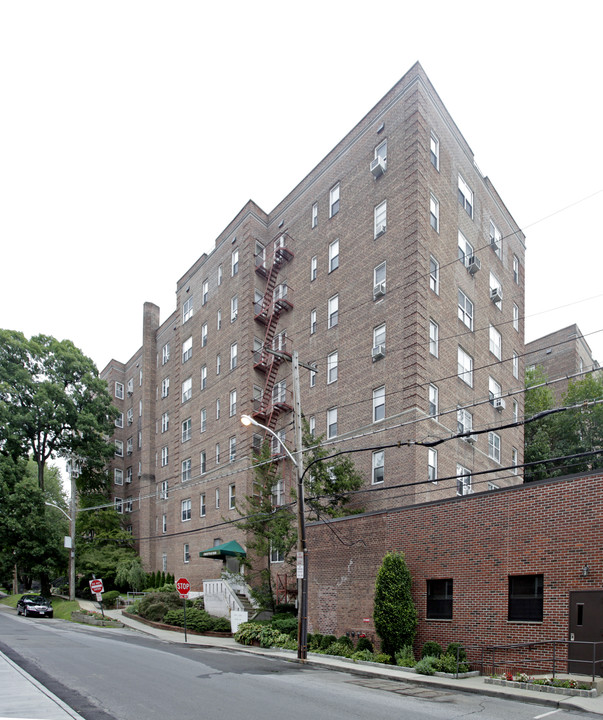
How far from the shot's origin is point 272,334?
3634 centimetres

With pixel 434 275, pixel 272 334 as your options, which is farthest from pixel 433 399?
pixel 272 334

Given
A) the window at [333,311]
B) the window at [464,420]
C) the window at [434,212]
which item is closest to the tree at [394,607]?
the window at [464,420]

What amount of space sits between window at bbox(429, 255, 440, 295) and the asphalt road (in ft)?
54.4

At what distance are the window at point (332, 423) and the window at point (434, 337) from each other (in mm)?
5698

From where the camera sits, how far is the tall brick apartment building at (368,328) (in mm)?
26906

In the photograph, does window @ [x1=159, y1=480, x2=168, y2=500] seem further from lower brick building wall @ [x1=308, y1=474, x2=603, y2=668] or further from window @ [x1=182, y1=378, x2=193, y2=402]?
lower brick building wall @ [x1=308, y1=474, x2=603, y2=668]

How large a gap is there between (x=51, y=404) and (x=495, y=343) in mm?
33890

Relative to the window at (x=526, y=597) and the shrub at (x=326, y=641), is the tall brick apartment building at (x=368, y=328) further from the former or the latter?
the shrub at (x=326, y=641)

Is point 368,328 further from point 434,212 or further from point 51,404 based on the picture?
point 51,404

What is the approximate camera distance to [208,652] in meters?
22.1

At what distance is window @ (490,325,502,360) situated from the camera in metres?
33.4

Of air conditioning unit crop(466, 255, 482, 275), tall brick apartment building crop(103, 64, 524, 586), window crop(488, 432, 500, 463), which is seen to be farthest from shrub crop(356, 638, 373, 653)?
air conditioning unit crop(466, 255, 482, 275)

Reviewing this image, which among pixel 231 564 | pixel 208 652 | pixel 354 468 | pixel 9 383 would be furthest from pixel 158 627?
pixel 9 383

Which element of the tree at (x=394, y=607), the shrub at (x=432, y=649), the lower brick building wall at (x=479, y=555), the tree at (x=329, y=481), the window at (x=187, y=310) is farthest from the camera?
the window at (x=187, y=310)
